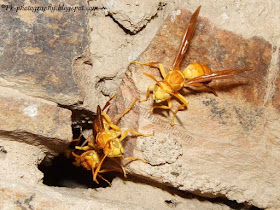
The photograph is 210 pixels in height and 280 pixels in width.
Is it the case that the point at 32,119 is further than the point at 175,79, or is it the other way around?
the point at 175,79

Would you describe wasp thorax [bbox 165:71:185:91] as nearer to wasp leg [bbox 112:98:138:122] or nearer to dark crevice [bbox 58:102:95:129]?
wasp leg [bbox 112:98:138:122]

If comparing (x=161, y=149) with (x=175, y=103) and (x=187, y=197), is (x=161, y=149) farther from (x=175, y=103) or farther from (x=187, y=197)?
(x=187, y=197)

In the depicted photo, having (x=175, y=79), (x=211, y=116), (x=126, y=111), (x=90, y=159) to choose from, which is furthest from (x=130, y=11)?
(x=90, y=159)

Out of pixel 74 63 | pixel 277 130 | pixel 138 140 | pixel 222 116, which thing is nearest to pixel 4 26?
pixel 74 63

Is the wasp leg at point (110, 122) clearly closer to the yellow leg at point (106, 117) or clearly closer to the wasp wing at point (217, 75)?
the yellow leg at point (106, 117)

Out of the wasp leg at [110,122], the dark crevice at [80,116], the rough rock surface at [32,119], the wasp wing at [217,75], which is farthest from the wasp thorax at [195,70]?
the rough rock surface at [32,119]

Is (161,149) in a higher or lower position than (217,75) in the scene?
Result: lower
